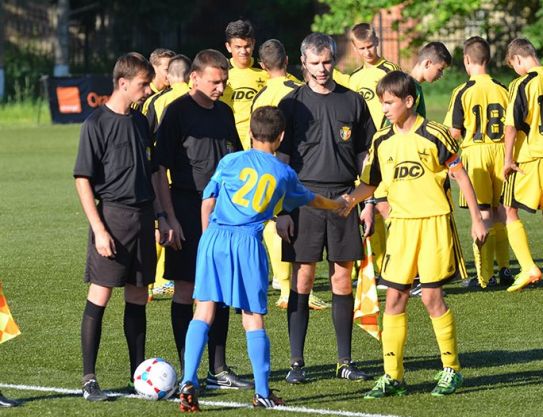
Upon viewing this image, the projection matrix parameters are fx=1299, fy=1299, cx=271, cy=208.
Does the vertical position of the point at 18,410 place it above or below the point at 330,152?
below

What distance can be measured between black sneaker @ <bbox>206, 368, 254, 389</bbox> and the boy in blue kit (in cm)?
63

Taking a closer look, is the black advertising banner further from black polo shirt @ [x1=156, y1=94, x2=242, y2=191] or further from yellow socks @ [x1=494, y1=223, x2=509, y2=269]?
black polo shirt @ [x1=156, y1=94, x2=242, y2=191]

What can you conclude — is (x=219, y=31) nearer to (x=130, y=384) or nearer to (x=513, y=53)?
(x=513, y=53)

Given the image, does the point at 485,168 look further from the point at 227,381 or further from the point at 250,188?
the point at 250,188

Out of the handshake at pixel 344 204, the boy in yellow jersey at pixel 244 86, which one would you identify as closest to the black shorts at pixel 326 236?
the handshake at pixel 344 204

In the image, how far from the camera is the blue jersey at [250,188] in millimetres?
7371

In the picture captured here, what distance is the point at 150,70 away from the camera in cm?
778

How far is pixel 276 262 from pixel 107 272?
155 inches

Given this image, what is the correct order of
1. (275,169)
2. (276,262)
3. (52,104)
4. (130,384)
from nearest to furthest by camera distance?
(275,169) → (130,384) → (276,262) → (52,104)

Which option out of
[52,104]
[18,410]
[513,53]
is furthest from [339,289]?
[52,104]

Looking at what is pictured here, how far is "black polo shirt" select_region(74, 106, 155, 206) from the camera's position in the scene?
7652 mm

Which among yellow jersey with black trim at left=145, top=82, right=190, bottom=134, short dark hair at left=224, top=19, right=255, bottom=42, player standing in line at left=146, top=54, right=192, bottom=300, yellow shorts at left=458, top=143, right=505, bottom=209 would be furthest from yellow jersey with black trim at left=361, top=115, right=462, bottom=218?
yellow shorts at left=458, top=143, right=505, bottom=209

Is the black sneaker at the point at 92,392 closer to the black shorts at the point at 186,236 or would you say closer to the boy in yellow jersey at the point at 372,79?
the black shorts at the point at 186,236

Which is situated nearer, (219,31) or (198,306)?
(198,306)
